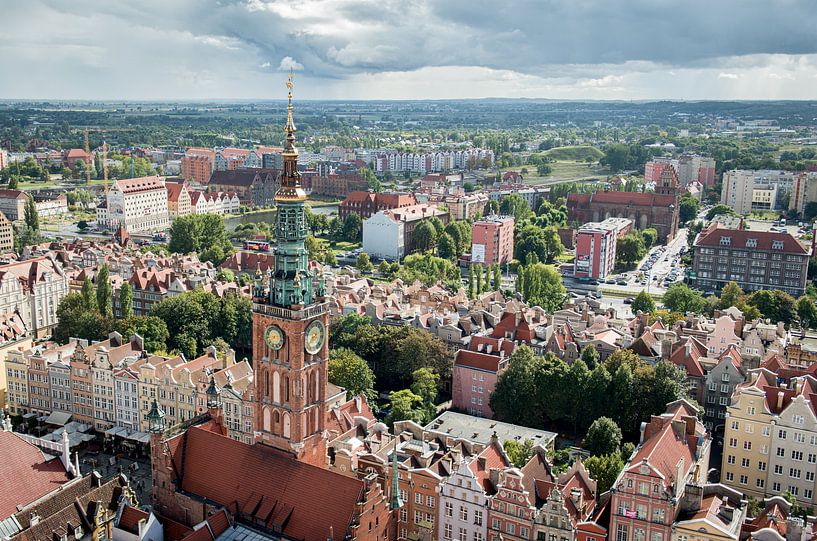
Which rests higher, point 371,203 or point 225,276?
point 371,203

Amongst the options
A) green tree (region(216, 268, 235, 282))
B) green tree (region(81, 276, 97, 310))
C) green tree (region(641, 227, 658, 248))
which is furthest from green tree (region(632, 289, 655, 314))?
green tree (region(81, 276, 97, 310))

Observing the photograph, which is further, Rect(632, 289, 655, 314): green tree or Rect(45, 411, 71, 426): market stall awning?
Rect(632, 289, 655, 314): green tree

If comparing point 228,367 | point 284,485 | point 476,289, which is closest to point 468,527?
point 284,485

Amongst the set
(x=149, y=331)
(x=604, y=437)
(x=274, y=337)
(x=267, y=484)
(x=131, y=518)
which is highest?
(x=274, y=337)

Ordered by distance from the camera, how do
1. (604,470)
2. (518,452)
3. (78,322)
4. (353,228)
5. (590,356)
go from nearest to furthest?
1. (604,470)
2. (518,452)
3. (590,356)
4. (78,322)
5. (353,228)

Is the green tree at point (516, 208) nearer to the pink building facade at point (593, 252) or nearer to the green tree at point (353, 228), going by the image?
the green tree at point (353, 228)

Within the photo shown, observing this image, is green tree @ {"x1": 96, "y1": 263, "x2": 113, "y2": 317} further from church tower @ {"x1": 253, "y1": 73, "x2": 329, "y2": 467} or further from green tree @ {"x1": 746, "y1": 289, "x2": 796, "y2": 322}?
green tree @ {"x1": 746, "y1": 289, "x2": 796, "y2": 322}

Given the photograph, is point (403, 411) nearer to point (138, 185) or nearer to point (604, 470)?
point (604, 470)

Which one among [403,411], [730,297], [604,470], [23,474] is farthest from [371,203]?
[23,474]
